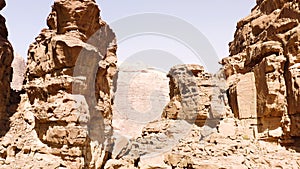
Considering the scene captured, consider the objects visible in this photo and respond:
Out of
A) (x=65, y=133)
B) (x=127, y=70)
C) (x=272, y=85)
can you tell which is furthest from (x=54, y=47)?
→ (x=127, y=70)

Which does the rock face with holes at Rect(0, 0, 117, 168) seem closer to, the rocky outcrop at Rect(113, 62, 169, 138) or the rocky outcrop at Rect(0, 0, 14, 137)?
the rocky outcrop at Rect(0, 0, 14, 137)

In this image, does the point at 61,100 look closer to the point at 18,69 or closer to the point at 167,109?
the point at 167,109

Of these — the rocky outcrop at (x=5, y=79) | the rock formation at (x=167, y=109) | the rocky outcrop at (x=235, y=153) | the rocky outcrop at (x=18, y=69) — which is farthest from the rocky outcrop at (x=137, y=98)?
the rocky outcrop at (x=235, y=153)

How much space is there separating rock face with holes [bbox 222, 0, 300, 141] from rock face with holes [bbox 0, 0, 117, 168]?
8.31 m

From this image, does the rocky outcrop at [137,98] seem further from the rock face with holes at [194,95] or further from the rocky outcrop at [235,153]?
the rocky outcrop at [235,153]

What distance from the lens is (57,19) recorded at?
15289 mm

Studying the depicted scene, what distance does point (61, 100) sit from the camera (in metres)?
14.2

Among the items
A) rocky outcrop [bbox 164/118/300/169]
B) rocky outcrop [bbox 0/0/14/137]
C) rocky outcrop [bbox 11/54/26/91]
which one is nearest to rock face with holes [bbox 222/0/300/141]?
rocky outcrop [bbox 164/118/300/169]

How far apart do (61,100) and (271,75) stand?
420 inches

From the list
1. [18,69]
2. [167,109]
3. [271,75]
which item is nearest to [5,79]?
[167,109]

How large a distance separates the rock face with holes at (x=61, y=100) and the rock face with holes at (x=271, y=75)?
8310mm

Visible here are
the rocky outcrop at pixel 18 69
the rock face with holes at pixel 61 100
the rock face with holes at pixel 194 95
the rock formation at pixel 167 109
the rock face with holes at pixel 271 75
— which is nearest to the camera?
the rock face with holes at pixel 271 75

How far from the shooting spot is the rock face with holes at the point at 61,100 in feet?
45.3

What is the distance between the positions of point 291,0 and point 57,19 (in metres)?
12.3
